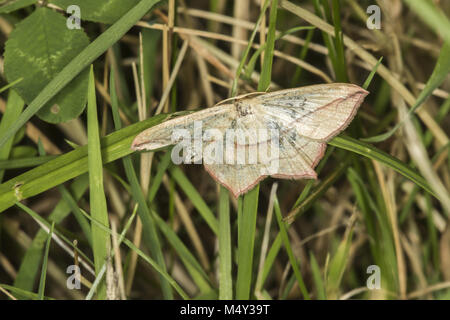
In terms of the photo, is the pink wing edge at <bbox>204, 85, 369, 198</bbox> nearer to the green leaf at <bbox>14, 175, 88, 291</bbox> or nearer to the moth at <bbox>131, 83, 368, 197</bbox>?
the moth at <bbox>131, 83, 368, 197</bbox>

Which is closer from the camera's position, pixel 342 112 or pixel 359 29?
pixel 342 112

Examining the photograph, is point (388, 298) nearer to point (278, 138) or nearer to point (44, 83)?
point (278, 138)

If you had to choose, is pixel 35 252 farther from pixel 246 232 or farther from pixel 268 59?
pixel 268 59

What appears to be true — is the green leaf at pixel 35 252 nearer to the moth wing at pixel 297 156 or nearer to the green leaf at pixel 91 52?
the green leaf at pixel 91 52

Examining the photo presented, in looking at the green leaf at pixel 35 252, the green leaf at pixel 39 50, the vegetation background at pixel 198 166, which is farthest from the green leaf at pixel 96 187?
the green leaf at pixel 35 252

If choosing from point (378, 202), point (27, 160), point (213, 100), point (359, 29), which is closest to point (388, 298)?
point (378, 202)

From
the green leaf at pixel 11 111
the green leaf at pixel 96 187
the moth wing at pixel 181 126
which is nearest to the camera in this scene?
the moth wing at pixel 181 126
